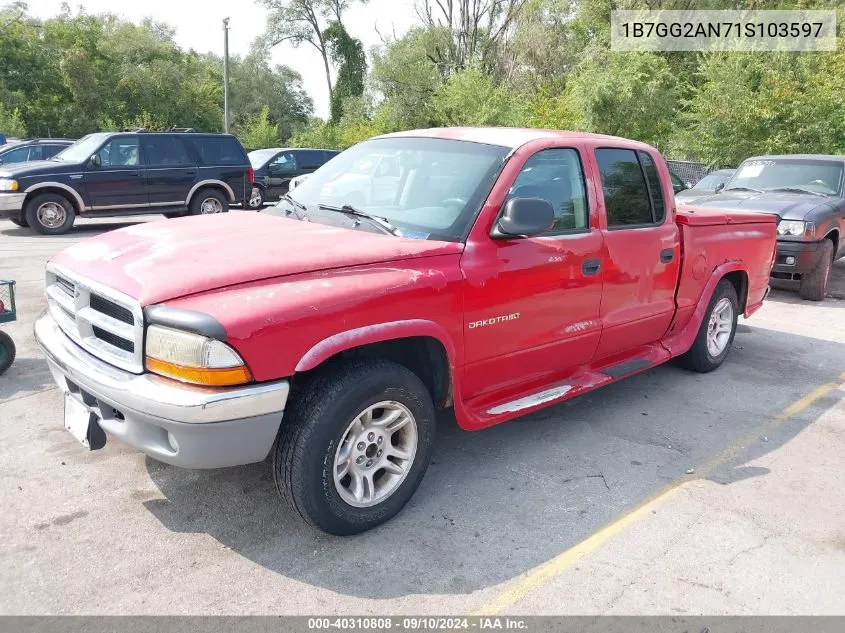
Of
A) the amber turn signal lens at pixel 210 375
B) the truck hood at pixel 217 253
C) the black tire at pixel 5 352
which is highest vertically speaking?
the truck hood at pixel 217 253

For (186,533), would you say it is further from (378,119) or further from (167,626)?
(378,119)

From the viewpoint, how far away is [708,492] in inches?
148

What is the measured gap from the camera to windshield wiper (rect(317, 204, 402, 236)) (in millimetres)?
3589

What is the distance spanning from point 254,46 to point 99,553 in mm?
56212

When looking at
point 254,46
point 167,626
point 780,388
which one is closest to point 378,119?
point 254,46

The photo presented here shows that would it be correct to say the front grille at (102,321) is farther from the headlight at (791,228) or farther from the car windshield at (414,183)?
the headlight at (791,228)

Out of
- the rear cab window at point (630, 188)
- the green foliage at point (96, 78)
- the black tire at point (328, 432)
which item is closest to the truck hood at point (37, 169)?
the rear cab window at point (630, 188)

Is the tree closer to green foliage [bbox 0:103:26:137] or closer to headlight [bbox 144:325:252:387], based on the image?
green foliage [bbox 0:103:26:137]

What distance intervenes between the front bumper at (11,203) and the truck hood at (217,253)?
9.52 meters

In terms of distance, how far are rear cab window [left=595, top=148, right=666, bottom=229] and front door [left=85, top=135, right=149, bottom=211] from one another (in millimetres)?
10458

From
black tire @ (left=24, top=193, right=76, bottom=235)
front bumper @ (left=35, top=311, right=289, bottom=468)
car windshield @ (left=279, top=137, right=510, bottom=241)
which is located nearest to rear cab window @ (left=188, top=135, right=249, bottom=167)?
black tire @ (left=24, top=193, right=76, bottom=235)

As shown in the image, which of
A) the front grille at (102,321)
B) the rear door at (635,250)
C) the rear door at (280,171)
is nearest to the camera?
the front grille at (102,321)

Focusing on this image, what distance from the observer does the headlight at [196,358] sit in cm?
263

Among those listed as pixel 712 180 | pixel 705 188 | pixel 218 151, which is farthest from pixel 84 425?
pixel 712 180
